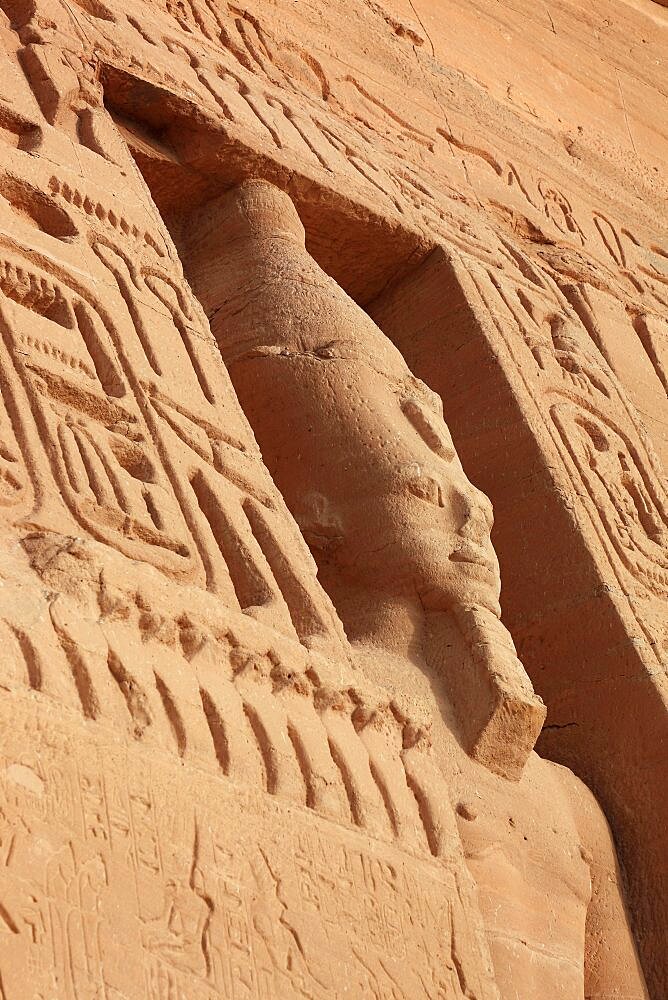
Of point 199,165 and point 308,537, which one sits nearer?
point 308,537

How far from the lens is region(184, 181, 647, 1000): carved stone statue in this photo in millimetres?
3309

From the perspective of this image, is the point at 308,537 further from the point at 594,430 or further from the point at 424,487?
the point at 594,430

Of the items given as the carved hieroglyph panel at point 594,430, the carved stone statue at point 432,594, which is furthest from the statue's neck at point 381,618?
the carved hieroglyph panel at point 594,430

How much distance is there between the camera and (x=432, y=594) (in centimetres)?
369

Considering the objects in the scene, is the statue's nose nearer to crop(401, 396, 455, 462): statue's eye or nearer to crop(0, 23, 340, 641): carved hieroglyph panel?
crop(401, 396, 455, 462): statue's eye

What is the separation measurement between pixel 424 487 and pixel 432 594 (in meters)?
0.27

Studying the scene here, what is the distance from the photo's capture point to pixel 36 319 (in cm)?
311

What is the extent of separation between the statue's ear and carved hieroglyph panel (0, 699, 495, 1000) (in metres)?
1.11

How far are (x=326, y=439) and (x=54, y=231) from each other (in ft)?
2.81

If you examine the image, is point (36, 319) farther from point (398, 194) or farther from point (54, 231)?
point (398, 194)

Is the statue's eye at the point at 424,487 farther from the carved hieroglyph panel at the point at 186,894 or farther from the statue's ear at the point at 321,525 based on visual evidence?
the carved hieroglyph panel at the point at 186,894

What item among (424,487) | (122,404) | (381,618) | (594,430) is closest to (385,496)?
(424,487)

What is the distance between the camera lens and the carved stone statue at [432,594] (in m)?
3.31

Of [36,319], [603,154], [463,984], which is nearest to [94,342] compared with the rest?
[36,319]
